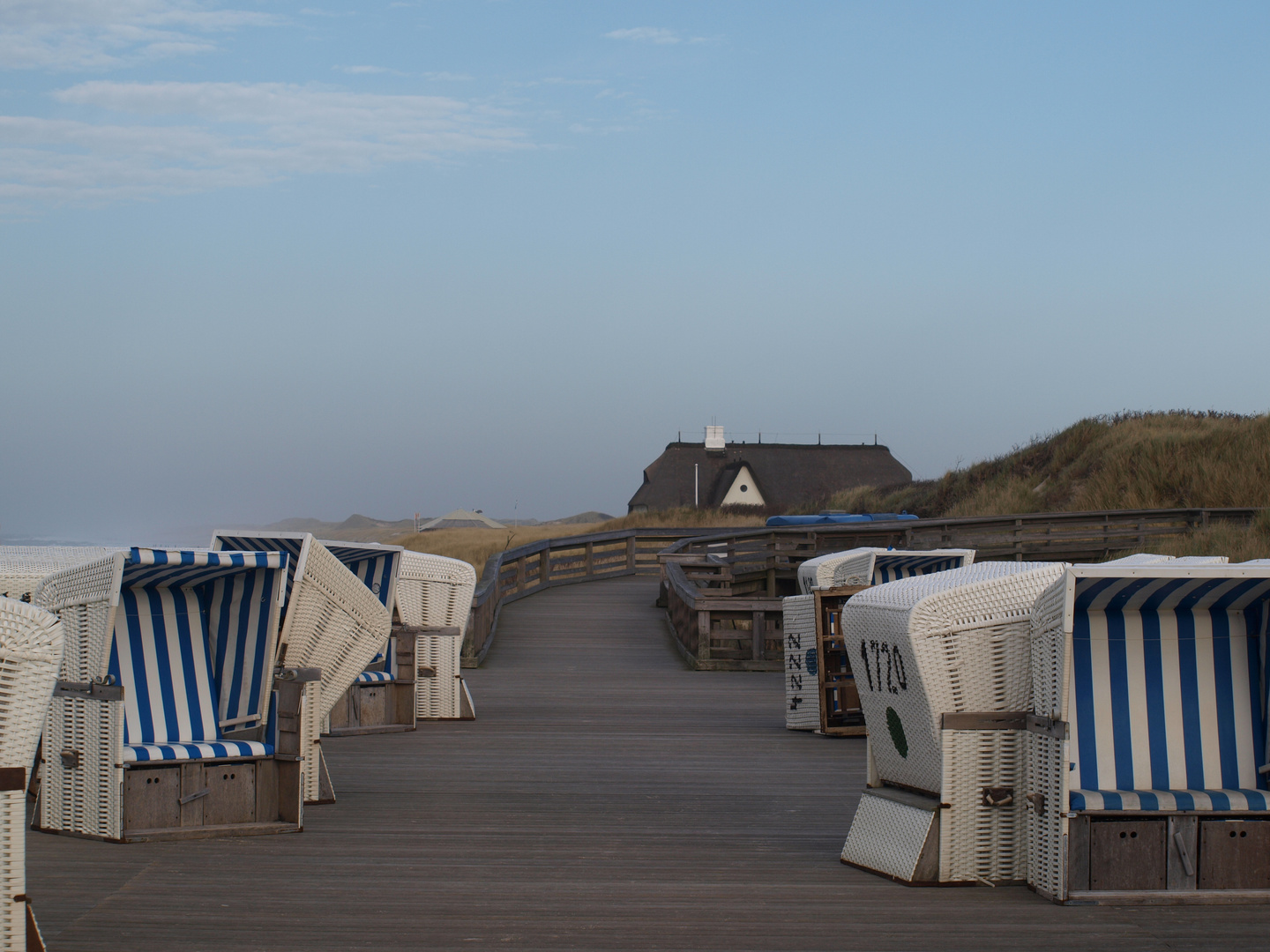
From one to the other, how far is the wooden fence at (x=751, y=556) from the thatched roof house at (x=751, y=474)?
33.2 m

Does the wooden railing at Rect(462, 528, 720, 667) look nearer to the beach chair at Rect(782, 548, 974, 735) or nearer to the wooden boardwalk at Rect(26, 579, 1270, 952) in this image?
the beach chair at Rect(782, 548, 974, 735)

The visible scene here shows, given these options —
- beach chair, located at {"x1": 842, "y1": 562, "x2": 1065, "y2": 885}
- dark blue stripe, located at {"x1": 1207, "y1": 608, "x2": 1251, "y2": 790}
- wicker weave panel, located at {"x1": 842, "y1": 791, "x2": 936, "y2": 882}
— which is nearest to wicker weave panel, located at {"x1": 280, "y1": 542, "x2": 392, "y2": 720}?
wicker weave panel, located at {"x1": 842, "y1": 791, "x2": 936, "y2": 882}

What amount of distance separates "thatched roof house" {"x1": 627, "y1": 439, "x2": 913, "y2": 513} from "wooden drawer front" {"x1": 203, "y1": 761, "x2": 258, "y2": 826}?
5384cm

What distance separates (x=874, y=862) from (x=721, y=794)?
1.93 meters

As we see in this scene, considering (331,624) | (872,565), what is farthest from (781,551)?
(331,624)

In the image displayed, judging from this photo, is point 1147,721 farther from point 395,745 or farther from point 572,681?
point 572,681

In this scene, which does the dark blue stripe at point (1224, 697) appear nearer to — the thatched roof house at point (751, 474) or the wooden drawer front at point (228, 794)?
the wooden drawer front at point (228, 794)

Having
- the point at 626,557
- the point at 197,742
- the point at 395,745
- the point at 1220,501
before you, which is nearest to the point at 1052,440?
the point at 1220,501

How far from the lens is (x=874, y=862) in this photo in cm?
556

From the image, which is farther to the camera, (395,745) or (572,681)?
(572,681)

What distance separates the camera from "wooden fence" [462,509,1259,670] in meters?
15.0

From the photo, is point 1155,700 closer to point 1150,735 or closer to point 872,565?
point 1150,735

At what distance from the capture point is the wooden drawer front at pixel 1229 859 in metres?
5.10

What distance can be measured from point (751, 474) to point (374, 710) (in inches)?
2090
